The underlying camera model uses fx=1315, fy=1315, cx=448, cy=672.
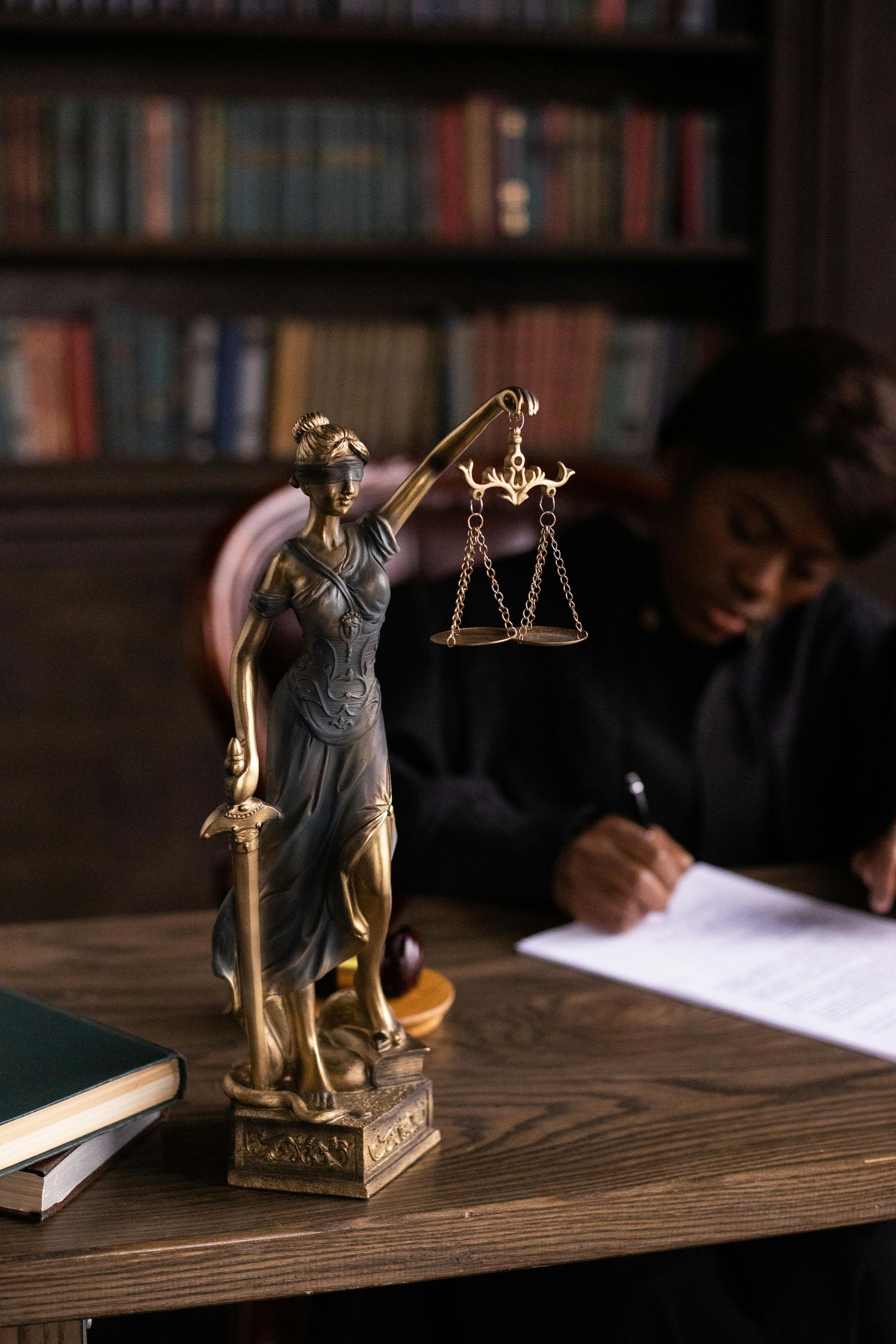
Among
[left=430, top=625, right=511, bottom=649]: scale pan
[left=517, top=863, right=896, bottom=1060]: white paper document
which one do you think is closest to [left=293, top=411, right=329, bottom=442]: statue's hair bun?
[left=430, top=625, right=511, bottom=649]: scale pan

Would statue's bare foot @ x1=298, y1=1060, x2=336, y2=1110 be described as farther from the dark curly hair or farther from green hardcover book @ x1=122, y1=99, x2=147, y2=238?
green hardcover book @ x1=122, y1=99, x2=147, y2=238

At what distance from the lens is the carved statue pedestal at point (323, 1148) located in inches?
28.1

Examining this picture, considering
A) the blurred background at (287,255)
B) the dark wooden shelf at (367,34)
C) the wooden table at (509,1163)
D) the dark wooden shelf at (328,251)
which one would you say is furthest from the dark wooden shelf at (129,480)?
the wooden table at (509,1163)

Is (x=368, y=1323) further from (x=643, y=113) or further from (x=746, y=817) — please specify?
(x=643, y=113)

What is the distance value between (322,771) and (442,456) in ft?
0.59

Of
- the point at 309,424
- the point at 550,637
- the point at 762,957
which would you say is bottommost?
the point at 762,957

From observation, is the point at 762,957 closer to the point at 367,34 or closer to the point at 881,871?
the point at 881,871

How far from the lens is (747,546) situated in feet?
4.69

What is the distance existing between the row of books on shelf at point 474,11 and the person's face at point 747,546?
1473 millimetres

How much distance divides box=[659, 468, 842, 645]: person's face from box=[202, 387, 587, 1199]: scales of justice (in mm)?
745

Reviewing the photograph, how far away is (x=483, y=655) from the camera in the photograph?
5.16 ft

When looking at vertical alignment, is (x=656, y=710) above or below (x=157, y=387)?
below

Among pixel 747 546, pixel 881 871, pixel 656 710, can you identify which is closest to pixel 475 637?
pixel 881 871

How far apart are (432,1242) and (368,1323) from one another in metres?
0.18
